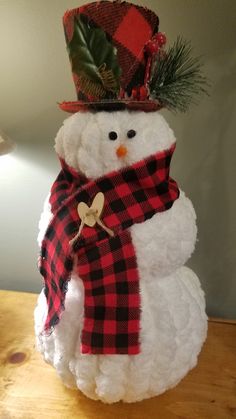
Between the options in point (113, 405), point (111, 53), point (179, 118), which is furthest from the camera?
point (179, 118)

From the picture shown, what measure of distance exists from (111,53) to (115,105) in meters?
0.07

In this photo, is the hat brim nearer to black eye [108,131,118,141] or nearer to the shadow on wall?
black eye [108,131,118,141]

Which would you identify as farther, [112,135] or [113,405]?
[113,405]

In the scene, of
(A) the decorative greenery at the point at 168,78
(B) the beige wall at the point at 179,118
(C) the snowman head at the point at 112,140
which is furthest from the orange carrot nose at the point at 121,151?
(B) the beige wall at the point at 179,118

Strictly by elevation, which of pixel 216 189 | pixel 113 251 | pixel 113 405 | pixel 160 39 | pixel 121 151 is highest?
pixel 160 39

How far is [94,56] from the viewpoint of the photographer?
0.50 m

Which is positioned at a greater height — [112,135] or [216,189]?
[112,135]

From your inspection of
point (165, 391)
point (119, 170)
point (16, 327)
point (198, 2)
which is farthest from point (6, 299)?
point (198, 2)

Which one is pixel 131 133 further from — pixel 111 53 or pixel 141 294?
pixel 141 294

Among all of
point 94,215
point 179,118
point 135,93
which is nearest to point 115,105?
point 135,93

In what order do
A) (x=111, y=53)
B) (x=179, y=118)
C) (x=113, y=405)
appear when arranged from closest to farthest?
(x=111, y=53), (x=113, y=405), (x=179, y=118)

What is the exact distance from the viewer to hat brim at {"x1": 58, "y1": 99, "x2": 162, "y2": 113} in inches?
20.2

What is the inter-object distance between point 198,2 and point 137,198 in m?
0.41

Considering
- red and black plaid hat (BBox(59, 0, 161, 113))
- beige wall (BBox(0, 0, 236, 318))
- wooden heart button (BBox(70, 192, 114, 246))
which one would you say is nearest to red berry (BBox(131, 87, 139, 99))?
red and black plaid hat (BBox(59, 0, 161, 113))
